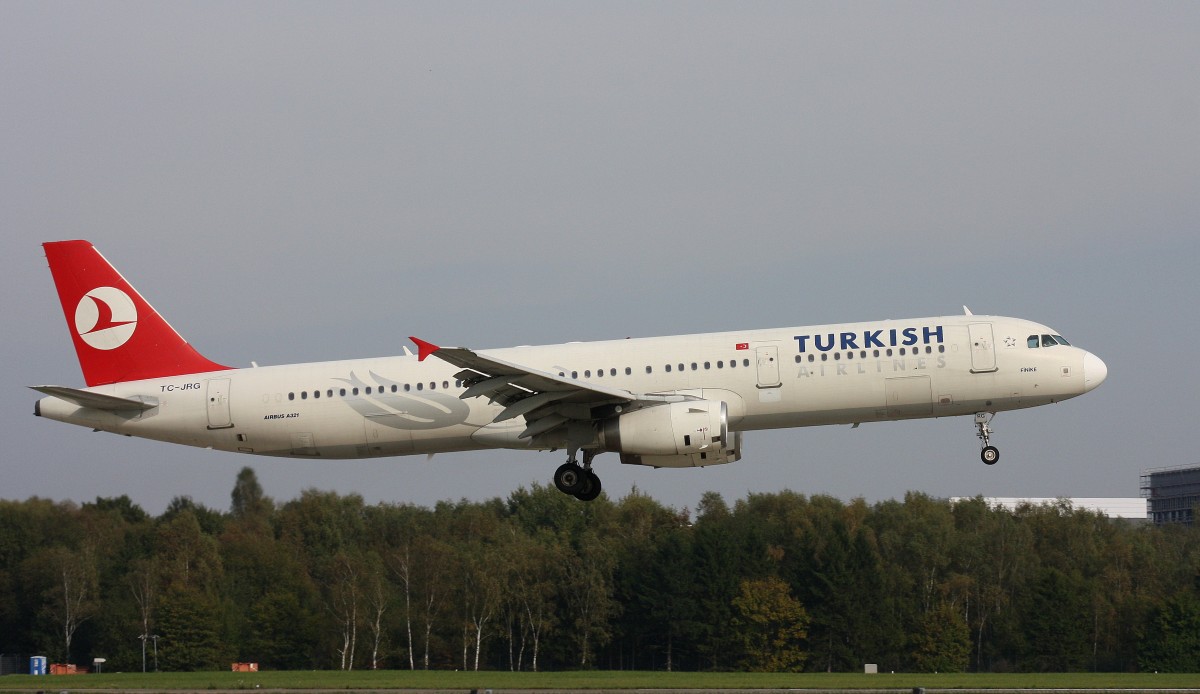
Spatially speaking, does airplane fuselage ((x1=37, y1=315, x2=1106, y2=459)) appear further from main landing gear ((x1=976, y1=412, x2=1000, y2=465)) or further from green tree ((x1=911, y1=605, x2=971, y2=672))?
green tree ((x1=911, y1=605, x2=971, y2=672))

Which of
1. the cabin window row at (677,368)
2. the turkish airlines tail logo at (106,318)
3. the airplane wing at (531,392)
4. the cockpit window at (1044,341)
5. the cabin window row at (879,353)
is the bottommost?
the airplane wing at (531,392)

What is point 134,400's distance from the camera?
4303 cm

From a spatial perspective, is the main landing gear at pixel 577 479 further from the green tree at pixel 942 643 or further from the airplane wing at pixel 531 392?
the green tree at pixel 942 643

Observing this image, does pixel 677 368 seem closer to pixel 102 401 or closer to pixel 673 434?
pixel 673 434

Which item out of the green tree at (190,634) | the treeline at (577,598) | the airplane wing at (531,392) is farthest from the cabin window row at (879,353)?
the green tree at (190,634)

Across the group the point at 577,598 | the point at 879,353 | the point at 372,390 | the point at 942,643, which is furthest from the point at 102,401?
the point at 942,643

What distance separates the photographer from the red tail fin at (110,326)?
44.6m

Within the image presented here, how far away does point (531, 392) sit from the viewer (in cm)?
3950

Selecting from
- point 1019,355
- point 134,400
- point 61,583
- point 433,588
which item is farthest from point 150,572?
point 1019,355

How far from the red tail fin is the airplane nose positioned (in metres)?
25.6

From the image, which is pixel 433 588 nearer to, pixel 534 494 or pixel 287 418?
pixel 534 494

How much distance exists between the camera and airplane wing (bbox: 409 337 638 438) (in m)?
37.3

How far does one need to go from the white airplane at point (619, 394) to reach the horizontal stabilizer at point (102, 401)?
59mm

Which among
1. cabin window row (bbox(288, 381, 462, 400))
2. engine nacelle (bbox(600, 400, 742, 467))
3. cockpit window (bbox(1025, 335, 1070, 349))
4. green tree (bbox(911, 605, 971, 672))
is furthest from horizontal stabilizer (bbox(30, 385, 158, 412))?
green tree (bbox(911, 605, 971, 672))
